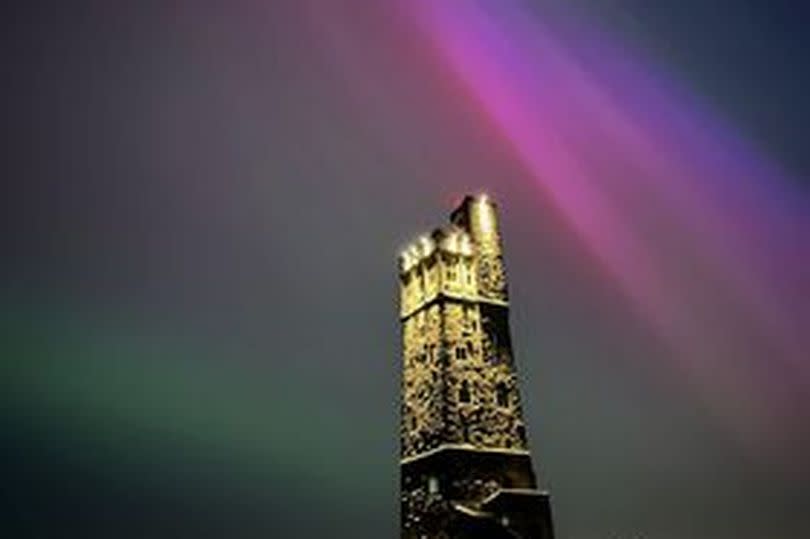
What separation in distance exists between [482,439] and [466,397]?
5.84 feet

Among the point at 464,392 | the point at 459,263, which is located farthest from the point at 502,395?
the point at 459,263

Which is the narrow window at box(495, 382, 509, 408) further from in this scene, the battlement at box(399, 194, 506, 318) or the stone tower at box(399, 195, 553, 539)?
the battlement at box(399, 194, 506, 318)

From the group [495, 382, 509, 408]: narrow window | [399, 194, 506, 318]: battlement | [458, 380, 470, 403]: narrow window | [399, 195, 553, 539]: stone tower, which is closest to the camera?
[399, 195, 553, 539]: stone tower

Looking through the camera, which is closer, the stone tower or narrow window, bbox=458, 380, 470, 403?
the stone tower

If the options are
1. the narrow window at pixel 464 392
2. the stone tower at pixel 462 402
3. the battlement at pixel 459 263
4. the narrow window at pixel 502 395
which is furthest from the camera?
the battlement at pixel 459 263

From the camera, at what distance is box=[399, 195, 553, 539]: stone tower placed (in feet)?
79.4

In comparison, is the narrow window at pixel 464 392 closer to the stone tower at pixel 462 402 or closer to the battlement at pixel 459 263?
the stone tower at pixel 462 402

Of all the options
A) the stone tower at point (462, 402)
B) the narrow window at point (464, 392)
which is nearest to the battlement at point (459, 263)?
the stone tower at point (462, 402)

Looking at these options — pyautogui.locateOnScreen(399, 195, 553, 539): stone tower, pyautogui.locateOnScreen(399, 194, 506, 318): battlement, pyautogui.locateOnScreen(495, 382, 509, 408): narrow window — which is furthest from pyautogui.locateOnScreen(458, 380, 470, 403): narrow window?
pyautogui.locateOnScreen(399, 194, 506, 318): battlement

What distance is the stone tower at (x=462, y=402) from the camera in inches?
953

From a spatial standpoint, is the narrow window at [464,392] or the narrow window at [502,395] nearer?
the narrow window at [464,392]

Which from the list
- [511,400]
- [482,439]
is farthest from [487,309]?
[482,439]

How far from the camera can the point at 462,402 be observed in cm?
2591

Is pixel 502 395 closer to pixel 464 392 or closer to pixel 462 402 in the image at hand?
pixel 464 392
